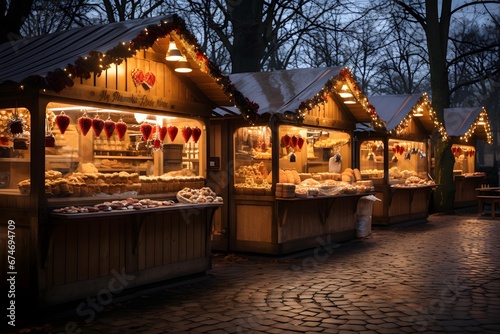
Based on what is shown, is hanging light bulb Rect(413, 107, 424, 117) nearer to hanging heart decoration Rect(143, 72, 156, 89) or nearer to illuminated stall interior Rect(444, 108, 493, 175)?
illuminated stall interior Rect(444, 108, 493, 175)

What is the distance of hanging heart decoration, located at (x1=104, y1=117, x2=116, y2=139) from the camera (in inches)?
363

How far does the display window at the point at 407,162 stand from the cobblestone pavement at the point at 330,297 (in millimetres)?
5719

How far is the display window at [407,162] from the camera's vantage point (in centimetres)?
1845

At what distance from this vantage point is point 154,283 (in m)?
9.01

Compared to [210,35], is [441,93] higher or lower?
lower

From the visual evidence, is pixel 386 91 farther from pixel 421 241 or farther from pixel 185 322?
pixel 185 322

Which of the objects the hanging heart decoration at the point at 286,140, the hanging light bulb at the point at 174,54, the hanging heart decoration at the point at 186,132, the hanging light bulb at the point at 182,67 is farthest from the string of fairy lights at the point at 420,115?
the hanging light bulb at the point at 174,54

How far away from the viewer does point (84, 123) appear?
8.88 m

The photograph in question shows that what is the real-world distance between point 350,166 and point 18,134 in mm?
9017

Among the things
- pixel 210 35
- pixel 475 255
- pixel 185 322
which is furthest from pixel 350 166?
pixel 210 35

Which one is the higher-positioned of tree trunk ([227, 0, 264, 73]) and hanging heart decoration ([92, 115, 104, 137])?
tree trunk ([227, 0, 264, 73])

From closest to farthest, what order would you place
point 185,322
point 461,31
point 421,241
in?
point 185,322
point 421,241
point 461,31

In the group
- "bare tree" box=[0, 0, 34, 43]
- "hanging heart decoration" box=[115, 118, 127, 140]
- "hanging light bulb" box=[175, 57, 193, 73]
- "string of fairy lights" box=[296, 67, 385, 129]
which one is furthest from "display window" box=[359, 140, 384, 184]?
"bare tree" box=[0, 0, 34, 43]

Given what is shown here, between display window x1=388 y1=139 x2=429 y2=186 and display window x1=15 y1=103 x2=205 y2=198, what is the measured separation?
8.78 m
